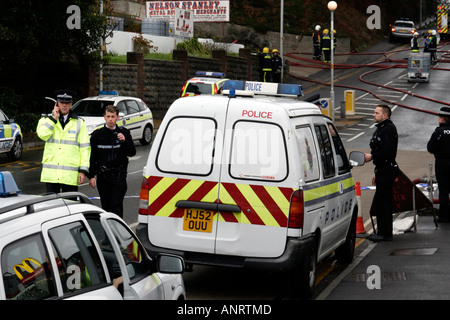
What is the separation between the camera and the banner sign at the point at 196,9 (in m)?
55.3

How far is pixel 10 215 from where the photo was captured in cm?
446

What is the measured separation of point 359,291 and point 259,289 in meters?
1.12

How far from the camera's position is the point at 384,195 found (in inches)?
509

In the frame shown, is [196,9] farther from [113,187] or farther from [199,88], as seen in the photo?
[113,187]

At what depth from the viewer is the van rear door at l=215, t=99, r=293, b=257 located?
8805mm

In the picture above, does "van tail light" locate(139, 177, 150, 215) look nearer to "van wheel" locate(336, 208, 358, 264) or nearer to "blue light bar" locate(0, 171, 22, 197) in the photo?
"van wheel" locate(336, 208, 358, 264)

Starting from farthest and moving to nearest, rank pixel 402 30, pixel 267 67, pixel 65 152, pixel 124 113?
pixel 402 30, pixel 267 67, pixel 124 113, pixel 65 152

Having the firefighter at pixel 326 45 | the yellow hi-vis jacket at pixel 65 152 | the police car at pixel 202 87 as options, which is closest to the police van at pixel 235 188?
the yellow hi-vis jacket at pixel 65 152

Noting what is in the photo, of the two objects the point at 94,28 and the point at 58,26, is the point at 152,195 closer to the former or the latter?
the point at 58,26

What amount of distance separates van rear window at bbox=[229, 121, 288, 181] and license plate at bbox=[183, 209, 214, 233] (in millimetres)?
497

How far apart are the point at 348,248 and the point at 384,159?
198 cm

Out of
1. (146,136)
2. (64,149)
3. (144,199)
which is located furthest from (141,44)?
(144,199)

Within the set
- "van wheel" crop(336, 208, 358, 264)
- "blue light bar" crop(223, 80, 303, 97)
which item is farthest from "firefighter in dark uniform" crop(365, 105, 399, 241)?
"blue light bar" crop(223, 80, 303, 97)
